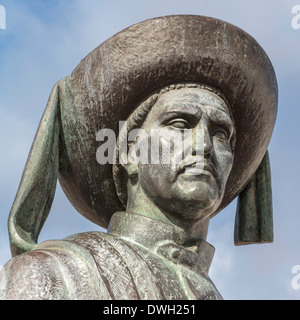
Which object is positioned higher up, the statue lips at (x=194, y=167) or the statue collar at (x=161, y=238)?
the statue lips at (x=194, y=167)

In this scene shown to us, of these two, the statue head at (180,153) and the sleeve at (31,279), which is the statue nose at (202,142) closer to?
the statue head at (180,153)

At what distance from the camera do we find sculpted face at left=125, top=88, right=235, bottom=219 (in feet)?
24.5

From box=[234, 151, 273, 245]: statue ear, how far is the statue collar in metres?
0.83

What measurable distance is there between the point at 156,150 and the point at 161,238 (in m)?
0.62

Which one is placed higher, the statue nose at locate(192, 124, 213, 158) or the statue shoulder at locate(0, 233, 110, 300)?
the statue nose at locate(192, 124, 213, 158)

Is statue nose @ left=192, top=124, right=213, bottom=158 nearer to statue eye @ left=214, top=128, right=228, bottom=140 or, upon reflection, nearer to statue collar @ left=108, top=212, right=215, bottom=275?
statue eye @ left=214, top=128, right=228, bottom=140

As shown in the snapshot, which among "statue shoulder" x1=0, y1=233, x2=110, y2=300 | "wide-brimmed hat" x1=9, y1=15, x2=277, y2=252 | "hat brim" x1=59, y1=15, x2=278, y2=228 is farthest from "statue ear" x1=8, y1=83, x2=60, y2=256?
"statue shoulder" x1=0, y1=233, x2=110, y2=300

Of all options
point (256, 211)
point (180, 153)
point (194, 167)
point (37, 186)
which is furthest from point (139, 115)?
point (256, 211)

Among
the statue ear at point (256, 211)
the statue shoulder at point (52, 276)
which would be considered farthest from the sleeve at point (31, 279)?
the statue ear at point (256, 211)

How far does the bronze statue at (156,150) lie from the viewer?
291 inches

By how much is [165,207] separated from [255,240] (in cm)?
113

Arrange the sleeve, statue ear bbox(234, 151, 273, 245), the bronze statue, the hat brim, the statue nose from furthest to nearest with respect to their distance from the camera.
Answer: statue ear bbox(234, 151, 273, 245)
the hat brim
the statue nose
the bronze statue
the sleeve

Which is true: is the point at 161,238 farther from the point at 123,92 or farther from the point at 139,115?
the point at 123,92

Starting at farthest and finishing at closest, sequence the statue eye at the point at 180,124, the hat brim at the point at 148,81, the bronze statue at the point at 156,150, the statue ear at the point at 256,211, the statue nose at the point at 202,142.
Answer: the statue ear at the point at 256,211, the hat brim at the point at 148,81, the statue eye at the point at 180,124, the statue nose at the point at 202,142, the bronze statue at the point at 156,150
